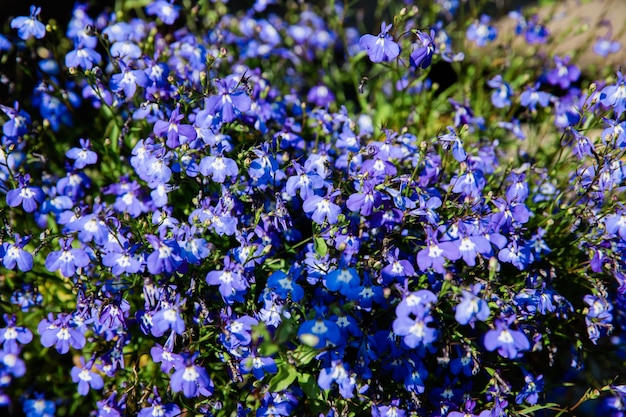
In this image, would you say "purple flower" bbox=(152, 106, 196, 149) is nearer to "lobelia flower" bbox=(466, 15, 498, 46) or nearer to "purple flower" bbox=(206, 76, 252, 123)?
"purple flower" bbox=(206, 76, 252, 123)

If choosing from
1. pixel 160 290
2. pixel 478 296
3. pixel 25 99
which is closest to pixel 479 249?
pixel 478 296

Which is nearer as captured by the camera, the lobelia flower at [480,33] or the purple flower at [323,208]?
the purple flower at [323,208]

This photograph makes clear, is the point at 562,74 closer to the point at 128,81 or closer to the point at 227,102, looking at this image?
the point at 227,102

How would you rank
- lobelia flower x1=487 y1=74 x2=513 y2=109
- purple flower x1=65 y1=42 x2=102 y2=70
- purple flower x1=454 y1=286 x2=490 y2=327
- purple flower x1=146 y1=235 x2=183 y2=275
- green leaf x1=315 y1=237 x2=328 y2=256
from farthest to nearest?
lobelia flower x1=487 y1=74 x2=513 y2=109
purple flower x1=65 y1=42 x2=102 y2=70
green leaf x1=315 y1=237 x2=328 y2=256
purple flower x1=146 y1=235 x2=183 y2=275
purple flower x1=454 y1=286 x2=490 y2=327

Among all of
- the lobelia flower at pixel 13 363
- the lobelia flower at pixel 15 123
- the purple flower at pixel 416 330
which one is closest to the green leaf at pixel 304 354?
the purple flower at pixel 416 330

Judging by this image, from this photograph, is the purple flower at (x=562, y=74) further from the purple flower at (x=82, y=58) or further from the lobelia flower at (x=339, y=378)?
the purple flower at (x=82, y=58)

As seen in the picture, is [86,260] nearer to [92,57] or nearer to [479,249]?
[92,57]

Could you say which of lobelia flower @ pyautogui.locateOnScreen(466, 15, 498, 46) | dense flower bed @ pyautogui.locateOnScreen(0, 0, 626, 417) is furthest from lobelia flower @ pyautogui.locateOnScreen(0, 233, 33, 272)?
lobelia flower @ pyautogui.locateOnScreen(466, 15, 498, 46)
